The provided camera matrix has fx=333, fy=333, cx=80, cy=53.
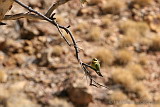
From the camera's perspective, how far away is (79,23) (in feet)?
38.3

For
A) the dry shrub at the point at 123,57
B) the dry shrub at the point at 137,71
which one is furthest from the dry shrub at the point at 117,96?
the dry shrub at the point at 123,57

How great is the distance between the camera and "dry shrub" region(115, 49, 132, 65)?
986cm

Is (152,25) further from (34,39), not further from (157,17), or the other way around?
(34,39)

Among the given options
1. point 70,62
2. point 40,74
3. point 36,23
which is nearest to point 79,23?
point 36,23

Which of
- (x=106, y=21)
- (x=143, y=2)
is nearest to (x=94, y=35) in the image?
(x=106, y=21)

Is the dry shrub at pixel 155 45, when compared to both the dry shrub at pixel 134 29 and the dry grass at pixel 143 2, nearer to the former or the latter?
the dry shrub at pixel 134 29

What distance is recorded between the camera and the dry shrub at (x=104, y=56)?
973 cm

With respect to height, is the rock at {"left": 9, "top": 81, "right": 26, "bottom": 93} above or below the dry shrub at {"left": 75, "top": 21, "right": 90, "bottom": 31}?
below

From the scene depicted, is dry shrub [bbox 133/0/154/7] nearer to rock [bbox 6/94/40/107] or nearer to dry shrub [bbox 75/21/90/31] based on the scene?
dry shrub [bbox 75/21/90/31]

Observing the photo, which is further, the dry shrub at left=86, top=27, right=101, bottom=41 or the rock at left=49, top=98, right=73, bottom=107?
the dry shrub at left=86, top=27, right=101, bottom=41

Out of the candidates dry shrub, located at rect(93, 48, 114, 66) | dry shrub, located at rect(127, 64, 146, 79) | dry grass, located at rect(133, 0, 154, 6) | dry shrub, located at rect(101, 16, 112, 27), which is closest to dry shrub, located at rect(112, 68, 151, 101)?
dry shrub, located at rect(127, 64, 146, 79)

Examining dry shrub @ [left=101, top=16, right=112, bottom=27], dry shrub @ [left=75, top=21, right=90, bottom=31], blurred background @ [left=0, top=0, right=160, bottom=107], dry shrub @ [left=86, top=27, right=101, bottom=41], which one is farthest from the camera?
dry shrub @ [left=101, top=16, right=112, bottom=27]

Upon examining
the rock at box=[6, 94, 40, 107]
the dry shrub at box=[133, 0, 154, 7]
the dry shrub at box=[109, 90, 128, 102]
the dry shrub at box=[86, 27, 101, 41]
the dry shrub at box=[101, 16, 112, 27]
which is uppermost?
the dry shrub at box=[133, 0, 154, 7]

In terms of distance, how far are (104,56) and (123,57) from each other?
580 mm
